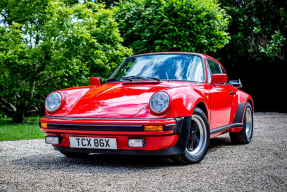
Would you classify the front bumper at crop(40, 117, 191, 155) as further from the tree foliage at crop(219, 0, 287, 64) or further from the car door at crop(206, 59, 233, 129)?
the tree foliage at crop(219, 0, 287, 64)

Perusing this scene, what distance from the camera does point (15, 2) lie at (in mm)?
9977

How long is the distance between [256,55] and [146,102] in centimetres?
1283

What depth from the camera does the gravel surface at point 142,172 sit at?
314 cm

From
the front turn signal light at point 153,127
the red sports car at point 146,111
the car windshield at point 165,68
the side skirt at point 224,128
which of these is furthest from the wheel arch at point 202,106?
the front turn signal light at point 153,127

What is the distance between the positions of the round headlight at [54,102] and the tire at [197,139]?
1.54 metres

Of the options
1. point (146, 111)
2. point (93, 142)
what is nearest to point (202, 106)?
point (146, 111)

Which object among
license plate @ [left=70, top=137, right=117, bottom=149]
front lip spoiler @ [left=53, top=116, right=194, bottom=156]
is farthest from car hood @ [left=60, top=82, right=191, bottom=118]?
front lip spoiler @ [left=53, top=116, right=194, bottom=156]

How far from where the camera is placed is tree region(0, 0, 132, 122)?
9156 millimetres

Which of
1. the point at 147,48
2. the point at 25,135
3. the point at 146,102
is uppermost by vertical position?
the point at 147,48

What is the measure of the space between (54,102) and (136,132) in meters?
1.25

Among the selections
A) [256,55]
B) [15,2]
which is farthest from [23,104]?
[256,55]

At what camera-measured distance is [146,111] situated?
3.83 metres

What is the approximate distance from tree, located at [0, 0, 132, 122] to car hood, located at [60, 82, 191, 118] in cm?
493

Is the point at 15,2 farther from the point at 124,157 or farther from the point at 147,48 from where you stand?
the point at 124,157
